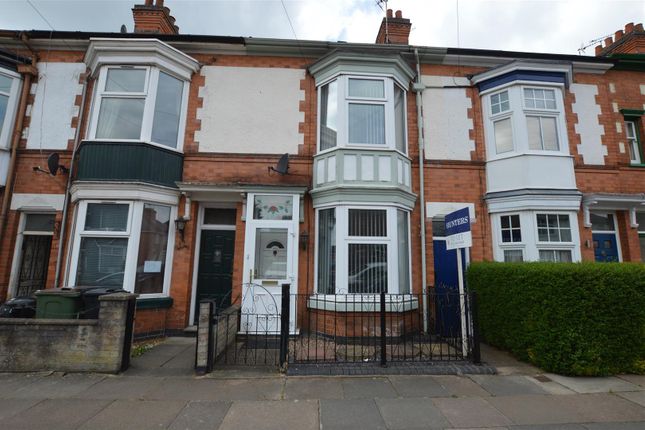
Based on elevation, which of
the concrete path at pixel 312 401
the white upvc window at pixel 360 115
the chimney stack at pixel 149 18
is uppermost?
the chimney stack at pixel 149 18

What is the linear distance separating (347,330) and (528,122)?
672cm

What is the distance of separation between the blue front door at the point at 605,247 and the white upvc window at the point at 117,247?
1059 cm

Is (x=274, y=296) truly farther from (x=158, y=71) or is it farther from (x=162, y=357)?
(x=158, y=71)

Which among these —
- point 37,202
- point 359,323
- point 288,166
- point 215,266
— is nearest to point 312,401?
point 359,323

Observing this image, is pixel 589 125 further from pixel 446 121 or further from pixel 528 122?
pixel 446 121

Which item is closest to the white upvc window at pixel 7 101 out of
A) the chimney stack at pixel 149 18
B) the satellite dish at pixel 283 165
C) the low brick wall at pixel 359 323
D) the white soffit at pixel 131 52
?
the white soffit at pixel 131 52

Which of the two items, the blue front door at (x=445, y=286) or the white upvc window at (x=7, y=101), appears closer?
the blue front door at (x=445, y=286)

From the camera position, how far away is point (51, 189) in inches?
298

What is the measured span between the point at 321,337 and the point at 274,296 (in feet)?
4.31

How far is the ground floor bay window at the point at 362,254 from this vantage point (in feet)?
22.6

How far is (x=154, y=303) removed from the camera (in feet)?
22.5

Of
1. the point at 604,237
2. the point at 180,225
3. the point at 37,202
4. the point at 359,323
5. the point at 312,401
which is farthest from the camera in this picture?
the point at 604,237

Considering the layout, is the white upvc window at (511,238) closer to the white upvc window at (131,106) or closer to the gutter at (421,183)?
the gutter at (421,183)

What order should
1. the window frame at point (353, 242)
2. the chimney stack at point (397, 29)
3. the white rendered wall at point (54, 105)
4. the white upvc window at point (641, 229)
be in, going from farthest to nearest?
the chimney stack at point (397, 29) < the white upvc window at point (641, 229) < the white rendered wall at point (54, 105) < the window frame at point (353, 242)
